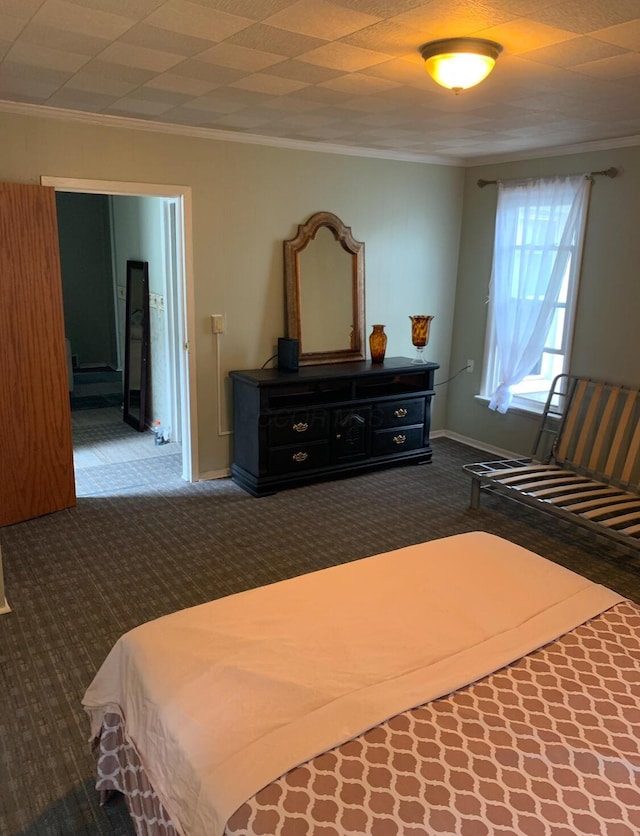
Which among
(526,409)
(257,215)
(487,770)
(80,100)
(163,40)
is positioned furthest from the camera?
(526,409)

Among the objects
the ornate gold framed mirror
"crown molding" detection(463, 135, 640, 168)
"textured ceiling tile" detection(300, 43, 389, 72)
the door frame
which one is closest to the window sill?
the ornate gold framed mirror

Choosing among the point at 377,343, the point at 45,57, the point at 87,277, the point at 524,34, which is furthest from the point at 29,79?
the point at 87,277

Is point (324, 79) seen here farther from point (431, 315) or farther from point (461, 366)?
point (461, 366)

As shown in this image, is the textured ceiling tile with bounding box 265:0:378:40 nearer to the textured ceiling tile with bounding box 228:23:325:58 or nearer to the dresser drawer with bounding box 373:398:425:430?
the textured ceiling tile with bounding box 228:23:325:58

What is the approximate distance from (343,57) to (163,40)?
0.67 metres

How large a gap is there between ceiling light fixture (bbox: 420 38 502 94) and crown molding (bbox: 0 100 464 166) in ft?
6.90

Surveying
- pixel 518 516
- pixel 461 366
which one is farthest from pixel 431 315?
pixel 518 516

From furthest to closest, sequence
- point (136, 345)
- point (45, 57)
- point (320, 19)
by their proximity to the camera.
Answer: point (136, 345) → point (45, 57) → point (320, 19)

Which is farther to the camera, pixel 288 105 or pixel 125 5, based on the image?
pixel 288 105

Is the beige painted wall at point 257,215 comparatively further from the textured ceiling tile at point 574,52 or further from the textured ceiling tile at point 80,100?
the textured ceiling tile at point 574,52

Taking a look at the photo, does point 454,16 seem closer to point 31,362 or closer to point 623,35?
point 623,35

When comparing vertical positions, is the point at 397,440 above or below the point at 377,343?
below

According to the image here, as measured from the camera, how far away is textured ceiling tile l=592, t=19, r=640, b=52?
2.09 m

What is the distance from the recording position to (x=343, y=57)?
247 centimetres
